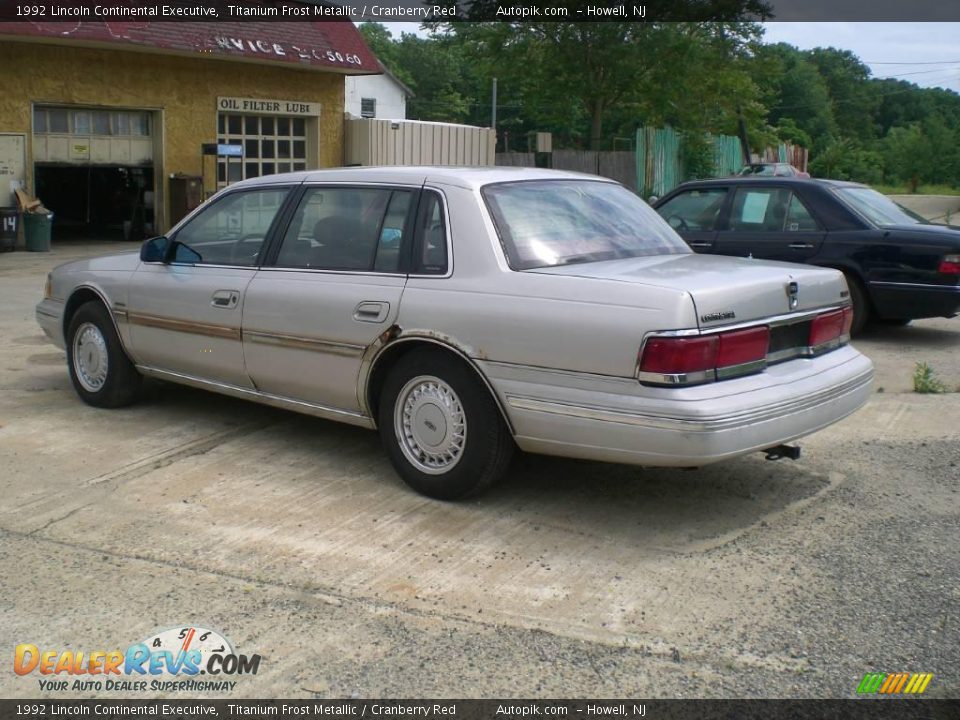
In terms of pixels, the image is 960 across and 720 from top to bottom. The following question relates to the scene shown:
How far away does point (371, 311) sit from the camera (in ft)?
17.9

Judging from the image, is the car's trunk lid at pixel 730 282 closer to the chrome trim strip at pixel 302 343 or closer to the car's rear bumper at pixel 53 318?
the chrome trim strip at pixel 302 343

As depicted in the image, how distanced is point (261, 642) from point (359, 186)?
2763 mm

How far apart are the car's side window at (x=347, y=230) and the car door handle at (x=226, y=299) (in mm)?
319

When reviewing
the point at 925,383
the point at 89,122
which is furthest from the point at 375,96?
the point at 925,383

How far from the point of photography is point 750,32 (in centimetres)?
2622

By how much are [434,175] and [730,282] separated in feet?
5.37

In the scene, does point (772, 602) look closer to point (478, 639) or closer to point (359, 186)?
point (478, 639)

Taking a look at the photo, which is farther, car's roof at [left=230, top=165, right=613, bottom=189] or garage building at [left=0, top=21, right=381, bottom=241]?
garage building at [left=0, top=21, right=381, bottom=241]

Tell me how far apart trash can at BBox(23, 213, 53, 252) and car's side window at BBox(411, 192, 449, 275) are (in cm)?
1403

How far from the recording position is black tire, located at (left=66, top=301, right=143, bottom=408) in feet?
23.0

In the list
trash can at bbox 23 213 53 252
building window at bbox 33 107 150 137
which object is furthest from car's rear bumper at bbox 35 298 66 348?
building window at bbox 33 107 150 137

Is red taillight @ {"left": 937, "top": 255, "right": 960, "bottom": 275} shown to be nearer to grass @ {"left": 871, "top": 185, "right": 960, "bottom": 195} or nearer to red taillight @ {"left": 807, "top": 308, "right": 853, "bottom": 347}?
red taillight @ {"left": 807, "top": 308, "right": 853, "bottom": 347}

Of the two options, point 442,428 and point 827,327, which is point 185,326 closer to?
point 442,428

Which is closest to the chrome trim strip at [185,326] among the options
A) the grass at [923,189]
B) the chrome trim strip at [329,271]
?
the chrome trim strip at [329,271]
